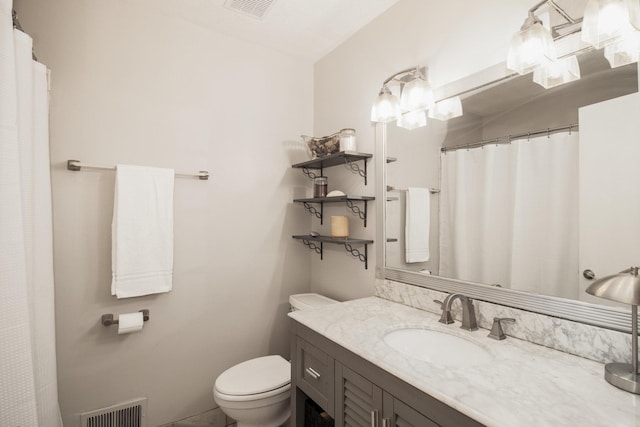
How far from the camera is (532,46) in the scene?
3.51 ft

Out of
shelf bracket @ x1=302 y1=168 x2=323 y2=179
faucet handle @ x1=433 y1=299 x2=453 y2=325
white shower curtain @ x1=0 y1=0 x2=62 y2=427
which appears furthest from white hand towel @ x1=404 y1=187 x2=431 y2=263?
white shower curtain @ x1=0 y1=0 x2=62 y2=427

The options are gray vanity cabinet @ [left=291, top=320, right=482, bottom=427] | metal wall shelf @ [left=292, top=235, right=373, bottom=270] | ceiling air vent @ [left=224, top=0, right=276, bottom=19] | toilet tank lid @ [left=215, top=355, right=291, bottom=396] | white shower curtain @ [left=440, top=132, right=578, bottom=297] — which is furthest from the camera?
metal wall shelf @ [left=292, top=235, right=373, bottom=270]

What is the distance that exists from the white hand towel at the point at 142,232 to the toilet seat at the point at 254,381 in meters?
0.60

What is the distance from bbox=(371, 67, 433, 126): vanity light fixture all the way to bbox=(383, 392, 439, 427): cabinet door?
4.15 ft

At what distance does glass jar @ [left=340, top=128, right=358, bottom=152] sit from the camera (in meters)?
1.89

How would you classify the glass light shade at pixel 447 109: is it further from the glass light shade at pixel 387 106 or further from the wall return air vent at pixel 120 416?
the wall return air vent at pixel 120 416

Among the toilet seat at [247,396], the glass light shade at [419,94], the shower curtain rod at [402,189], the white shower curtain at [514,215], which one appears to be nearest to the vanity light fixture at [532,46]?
the white shower curtain at [514,215]

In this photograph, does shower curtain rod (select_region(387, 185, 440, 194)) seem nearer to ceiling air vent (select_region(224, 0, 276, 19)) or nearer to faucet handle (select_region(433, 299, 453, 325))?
faucet handle (select_region(433, 299, 453, 325))

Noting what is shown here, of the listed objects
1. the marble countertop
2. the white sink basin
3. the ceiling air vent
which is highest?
the ceiling air vent

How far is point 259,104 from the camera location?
7.16 ft

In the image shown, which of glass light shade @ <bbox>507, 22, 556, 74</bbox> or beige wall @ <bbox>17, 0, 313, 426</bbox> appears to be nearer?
glass light shade @ <bbox>507, 22, 556, 74</bbox>

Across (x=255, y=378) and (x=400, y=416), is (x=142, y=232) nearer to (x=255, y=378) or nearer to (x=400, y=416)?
(x=255, y=378)

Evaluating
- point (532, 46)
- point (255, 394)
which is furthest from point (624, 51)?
point (255, 394)

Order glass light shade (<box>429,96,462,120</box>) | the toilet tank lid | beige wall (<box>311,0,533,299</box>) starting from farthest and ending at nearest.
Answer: the toilet tank lid → glass light shade (<box>429,96,462,120</box>) → beige wall (<box>311,0,533,299</box>)
